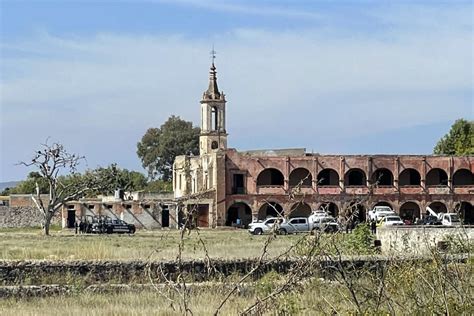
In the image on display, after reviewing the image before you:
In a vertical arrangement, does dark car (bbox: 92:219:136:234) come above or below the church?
below

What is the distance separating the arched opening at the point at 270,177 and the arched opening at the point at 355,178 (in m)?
4.91

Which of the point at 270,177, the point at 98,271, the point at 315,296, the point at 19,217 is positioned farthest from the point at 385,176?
the point at 315,296

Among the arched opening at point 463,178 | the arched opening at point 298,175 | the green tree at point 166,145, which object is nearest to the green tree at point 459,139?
the arched opening at point 463,178

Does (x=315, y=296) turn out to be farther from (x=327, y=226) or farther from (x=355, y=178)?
(x=355, y=178)

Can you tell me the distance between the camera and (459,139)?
8531 centimetres

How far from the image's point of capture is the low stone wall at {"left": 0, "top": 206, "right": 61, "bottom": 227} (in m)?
69.6

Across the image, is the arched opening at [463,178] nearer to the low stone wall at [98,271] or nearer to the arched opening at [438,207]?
the arched opening at [438,207]

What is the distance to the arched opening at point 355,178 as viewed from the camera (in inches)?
2616

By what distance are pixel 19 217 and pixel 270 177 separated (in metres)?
19.9

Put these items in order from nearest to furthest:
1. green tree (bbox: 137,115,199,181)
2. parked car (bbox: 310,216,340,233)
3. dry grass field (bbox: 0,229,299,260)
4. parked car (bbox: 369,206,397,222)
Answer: parked car (bbox: 310,216,340,233) < dry grass field (bbox: 0,229,299,260) < parked car (bbox: 369,206,397,222) < green tree (bbox: 137,115,199,181)

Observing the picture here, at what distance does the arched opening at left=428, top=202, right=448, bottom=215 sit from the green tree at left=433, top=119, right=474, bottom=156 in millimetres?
17405

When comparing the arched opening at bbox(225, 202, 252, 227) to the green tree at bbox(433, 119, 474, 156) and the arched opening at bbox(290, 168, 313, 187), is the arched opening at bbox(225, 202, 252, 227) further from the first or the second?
the green tree at bbox(433, 119, 474, 156)

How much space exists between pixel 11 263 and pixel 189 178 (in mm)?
61610

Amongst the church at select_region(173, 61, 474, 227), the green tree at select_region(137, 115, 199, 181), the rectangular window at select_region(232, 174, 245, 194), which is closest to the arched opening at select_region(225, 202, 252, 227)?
the church at select_region(173, 61, 474, 227)
